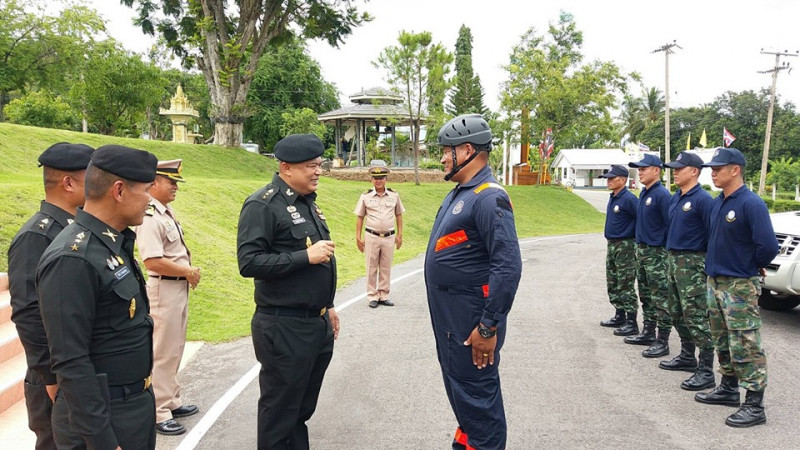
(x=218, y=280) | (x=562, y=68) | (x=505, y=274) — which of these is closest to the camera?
(x=505, y=274)

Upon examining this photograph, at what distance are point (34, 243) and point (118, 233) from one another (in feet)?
2.49

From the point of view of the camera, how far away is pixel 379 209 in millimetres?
9148

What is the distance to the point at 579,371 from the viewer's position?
5.88 metres

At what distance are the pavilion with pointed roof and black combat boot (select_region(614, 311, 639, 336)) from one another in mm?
26037

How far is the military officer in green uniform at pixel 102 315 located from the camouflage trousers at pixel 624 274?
6.25m

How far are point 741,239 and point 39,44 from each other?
37.1 meters

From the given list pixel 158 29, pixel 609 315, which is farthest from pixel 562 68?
pixel 609 315

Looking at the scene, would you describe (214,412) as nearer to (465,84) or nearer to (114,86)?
(114,86)

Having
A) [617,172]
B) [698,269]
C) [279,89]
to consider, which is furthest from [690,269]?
[279,89]

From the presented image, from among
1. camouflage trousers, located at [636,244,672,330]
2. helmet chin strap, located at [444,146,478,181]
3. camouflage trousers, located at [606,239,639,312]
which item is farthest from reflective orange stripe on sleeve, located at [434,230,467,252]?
camouflage trousers, located at [606,239,639,312]

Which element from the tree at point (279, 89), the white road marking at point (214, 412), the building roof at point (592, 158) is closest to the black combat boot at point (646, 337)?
the white road marking at point (214, 412)

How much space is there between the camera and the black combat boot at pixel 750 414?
15.0 feet

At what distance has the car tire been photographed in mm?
8633

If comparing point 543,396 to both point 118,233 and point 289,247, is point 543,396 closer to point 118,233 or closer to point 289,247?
point 289,247
